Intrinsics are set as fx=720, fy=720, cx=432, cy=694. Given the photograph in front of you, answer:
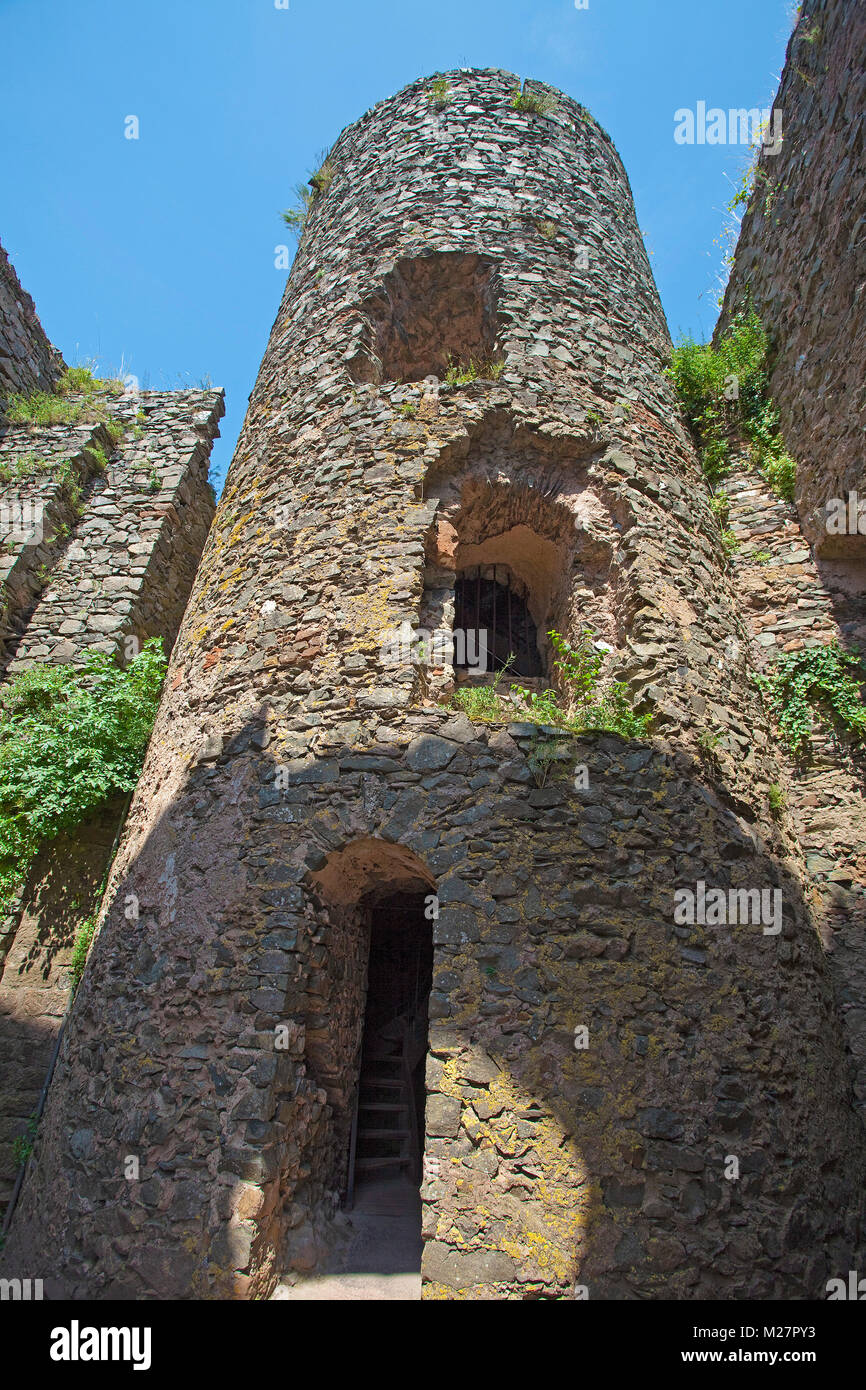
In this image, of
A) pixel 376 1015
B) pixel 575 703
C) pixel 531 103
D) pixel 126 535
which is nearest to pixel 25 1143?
pixel 376 1015

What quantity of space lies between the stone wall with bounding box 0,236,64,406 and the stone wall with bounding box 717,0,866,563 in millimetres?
9171

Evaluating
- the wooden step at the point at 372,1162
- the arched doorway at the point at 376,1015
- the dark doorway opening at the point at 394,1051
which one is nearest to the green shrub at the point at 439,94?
the arched doorway at the point at 376,1015

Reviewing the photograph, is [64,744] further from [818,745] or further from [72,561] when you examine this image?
[818,745]

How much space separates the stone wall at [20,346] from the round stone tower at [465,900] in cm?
543

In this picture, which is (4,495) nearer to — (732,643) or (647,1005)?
(732,643)

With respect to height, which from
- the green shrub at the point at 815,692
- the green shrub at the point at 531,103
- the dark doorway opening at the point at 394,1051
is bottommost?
the dark doorway opening at the point at 394,1051

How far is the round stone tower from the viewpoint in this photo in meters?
3.20

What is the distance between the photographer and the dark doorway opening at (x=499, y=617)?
20.6ft

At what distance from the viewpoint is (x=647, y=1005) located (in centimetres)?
346

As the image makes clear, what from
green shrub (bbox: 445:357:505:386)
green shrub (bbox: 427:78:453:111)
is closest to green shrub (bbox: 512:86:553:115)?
green shrub (bbox: 427:78:453:111)

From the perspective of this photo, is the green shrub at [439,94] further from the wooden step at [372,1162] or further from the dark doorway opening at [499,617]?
the wooden step at [372,1162]

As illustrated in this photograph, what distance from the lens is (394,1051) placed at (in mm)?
6117

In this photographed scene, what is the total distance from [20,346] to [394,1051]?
32.9 ft

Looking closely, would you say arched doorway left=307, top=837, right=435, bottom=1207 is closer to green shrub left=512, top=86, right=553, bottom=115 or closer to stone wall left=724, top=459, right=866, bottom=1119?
stone wall left=724, top=459, right=866, bottom=1119
